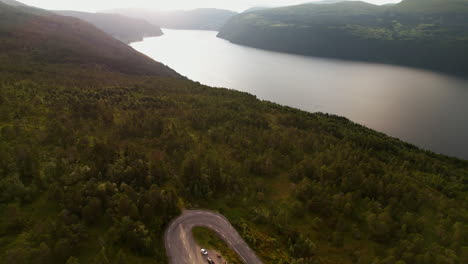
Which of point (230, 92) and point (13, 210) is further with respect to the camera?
point (230, 92)

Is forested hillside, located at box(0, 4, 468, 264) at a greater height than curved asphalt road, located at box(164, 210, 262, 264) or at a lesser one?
greater

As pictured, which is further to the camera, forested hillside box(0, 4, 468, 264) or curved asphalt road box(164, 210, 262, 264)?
forested hillside box(0, 4, 468, 264)

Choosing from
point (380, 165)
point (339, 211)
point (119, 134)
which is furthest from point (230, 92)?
point (339, 211)

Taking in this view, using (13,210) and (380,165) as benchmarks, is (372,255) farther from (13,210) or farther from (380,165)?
(13,210)

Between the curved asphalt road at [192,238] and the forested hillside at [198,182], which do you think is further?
the forested hillside at [198,182]

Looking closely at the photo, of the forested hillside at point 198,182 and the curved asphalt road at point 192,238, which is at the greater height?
the forested hillside at point 198,182
